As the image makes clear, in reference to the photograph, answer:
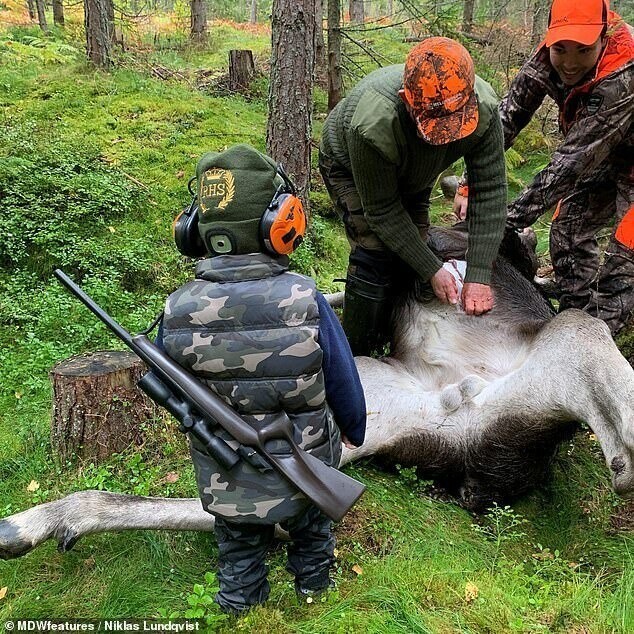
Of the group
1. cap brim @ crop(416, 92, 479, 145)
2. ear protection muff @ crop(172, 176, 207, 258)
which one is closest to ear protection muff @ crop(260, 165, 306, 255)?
ear protection muff @ crop(172, 176, 207, 258)

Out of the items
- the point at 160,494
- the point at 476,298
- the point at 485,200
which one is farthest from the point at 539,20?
the point at 160,494

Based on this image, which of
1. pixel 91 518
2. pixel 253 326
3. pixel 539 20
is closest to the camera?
pixel 253 326

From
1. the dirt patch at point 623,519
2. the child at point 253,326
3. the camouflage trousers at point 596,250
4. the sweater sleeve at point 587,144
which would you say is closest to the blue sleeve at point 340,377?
the child at point 253,326

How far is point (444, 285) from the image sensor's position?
3.53 meters

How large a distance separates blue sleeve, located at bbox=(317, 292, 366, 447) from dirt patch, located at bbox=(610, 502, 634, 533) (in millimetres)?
1737

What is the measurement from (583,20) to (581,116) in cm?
55

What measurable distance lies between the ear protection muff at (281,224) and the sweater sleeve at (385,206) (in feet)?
3.50

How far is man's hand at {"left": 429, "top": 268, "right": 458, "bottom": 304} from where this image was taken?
3.53 metres

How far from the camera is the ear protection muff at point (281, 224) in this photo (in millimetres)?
2025

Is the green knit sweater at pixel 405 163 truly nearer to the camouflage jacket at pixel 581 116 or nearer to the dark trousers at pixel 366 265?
the dark trousers at pixel 366 265

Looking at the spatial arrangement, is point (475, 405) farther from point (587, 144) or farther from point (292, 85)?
point (292, 85)

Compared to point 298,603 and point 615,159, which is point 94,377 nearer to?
point 298,603

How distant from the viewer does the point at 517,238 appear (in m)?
4.21

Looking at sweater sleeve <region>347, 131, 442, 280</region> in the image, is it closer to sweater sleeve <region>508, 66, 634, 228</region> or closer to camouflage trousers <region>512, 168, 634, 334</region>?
sweater sleeve <region>508, 66, 634, 228</region>
